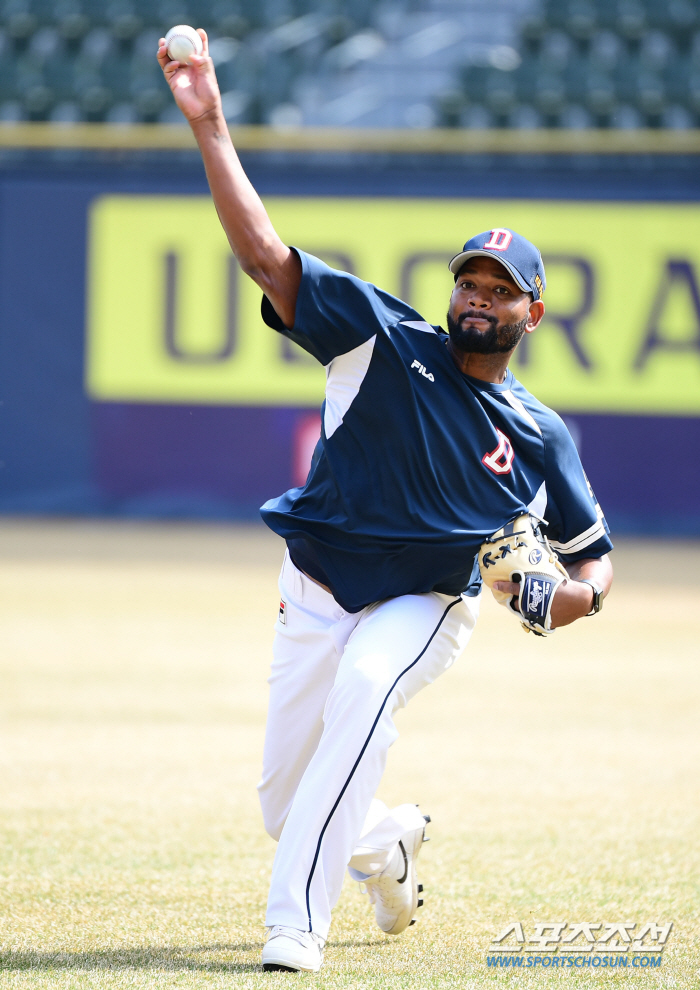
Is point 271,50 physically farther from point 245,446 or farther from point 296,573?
point 296,573

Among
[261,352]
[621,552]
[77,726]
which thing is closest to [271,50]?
[261,352]

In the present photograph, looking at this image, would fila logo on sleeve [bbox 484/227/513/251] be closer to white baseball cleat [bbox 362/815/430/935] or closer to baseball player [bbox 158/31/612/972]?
baseball player [bbox 158/31/612/972]

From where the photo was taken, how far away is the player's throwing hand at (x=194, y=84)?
9.66 ft

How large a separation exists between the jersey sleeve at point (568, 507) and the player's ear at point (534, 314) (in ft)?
0.91

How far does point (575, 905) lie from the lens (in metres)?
3.50

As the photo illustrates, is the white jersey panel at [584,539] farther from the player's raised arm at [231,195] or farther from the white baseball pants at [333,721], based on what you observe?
the player's raised arm at [231,195]

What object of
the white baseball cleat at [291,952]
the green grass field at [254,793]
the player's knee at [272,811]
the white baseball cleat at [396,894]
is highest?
the player's knee at [272,811]

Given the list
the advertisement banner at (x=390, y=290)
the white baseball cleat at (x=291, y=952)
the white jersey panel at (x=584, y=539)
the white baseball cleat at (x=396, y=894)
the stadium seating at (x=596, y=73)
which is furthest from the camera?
the stadium seating at (x=596, y=73)

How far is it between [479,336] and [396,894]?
4.87ft

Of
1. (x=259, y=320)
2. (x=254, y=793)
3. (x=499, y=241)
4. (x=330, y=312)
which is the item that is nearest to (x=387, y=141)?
(x=259, y=320)

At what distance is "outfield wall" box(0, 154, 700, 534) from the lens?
13.0m

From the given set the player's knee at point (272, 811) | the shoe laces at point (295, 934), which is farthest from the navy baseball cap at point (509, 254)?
the shoe laces at point (295, 934)

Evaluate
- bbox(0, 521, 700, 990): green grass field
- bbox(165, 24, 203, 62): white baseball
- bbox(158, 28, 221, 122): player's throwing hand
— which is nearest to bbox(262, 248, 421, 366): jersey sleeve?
bbox(158, 28, 221, 122): player's throwing hand

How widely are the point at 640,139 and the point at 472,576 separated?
1089cm
